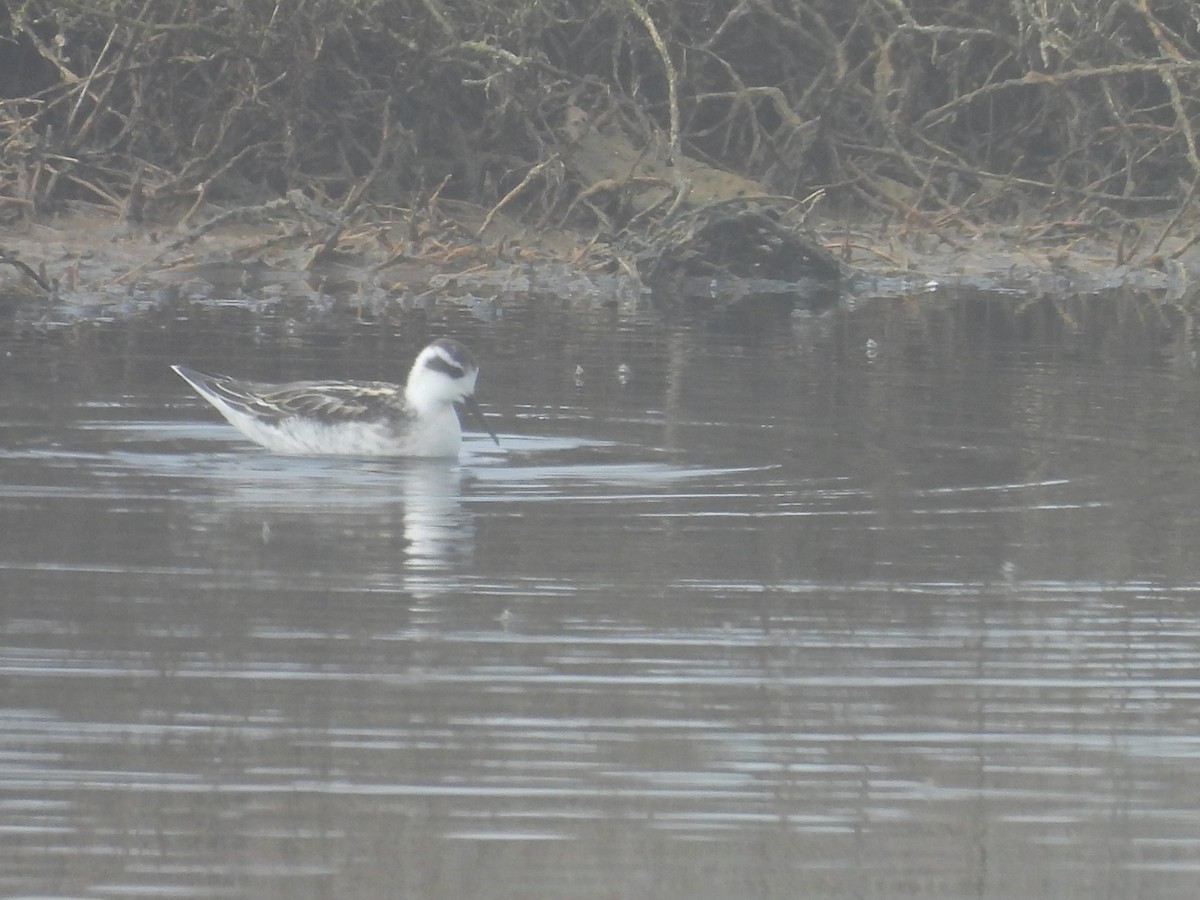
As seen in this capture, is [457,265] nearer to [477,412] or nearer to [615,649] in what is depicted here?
[477,412]

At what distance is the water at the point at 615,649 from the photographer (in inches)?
188

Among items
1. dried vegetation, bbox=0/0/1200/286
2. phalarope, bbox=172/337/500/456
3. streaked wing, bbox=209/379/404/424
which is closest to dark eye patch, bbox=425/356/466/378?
phalarope, bbox=172/337/500/456

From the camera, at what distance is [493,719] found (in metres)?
5.65

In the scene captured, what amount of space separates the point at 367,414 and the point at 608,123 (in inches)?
416

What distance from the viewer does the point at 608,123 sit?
20.1m

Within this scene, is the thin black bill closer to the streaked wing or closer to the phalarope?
the phalarope

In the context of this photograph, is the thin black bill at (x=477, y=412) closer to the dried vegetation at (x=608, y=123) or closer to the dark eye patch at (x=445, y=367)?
the dark eye patch at (x=445, y=367)

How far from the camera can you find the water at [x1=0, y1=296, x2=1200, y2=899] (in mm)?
4777

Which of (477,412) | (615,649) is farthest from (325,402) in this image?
(615,649)

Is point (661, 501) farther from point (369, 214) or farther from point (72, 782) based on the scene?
point (369, 214)

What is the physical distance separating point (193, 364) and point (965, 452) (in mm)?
3995

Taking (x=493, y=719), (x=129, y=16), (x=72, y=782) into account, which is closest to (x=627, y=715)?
(x=493, y=719)

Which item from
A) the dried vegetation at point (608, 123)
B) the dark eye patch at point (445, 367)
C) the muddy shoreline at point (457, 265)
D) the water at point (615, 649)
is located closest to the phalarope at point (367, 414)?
the dark eye patch at point (445, 367)

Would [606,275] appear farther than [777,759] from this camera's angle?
Yes
